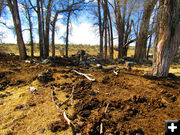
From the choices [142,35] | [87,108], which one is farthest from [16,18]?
[142,35]

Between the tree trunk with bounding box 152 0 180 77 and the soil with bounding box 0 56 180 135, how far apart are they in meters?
1.06

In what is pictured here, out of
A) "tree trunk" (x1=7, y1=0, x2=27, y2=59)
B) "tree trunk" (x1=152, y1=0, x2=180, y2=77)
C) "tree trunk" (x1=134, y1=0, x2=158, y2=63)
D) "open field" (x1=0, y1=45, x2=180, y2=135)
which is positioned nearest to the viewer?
"open field" (x1=0, y1=45, x2=180, y2=135)

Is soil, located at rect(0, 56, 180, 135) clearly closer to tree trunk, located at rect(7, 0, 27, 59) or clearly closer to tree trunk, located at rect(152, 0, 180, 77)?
tree trunk, located at rect(152, 0, 180, 77)

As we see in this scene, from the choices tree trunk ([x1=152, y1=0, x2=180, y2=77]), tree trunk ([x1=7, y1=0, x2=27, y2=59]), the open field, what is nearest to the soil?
the open field

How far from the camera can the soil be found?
178cm

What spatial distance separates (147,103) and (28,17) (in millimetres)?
13628

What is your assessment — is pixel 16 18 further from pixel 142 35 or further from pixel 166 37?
pixel 142 35

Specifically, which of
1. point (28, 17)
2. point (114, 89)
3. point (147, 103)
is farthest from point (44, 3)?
point (147, 103)

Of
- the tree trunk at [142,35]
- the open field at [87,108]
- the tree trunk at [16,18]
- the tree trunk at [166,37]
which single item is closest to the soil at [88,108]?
the open field at [87,108]

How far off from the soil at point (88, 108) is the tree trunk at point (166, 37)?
1.06m

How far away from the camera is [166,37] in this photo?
3.72 meters

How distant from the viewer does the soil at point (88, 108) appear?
1.78 m

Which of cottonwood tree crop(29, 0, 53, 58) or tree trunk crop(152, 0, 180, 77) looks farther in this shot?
cottonwood tree crop(29, 0, 53, 58)

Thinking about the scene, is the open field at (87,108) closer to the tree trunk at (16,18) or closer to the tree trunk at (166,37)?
the tree trunk at (166,37)
